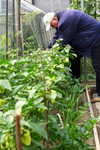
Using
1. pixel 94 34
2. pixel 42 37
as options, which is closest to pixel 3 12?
pixel 94 34

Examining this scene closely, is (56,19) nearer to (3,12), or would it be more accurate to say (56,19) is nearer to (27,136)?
(3,12)

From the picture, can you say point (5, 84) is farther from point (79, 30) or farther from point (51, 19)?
point (79, 30)

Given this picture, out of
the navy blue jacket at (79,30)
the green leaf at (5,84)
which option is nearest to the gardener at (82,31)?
the navy blue jacket at (79,30)

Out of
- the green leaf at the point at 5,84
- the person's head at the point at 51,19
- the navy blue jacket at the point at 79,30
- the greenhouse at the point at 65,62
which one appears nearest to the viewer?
the green leaf at the point at 5,84

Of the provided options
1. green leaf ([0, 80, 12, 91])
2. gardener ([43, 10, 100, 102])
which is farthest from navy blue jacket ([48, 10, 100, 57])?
green leaf ([0, 80, 12, 91])

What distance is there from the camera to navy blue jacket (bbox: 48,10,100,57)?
256 centimetres

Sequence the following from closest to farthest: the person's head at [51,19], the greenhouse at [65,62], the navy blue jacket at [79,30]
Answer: the greenhouse at [65,62]
the navy blue jacket at [79,30]
the person's head at [51,19]

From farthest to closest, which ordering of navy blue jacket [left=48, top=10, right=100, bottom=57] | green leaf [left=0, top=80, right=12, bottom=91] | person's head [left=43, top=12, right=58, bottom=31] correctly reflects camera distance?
person's head [left=43, top=12, right=58, bottom=31] < navy blue jacket [left=48, top=10, right=100, bottom=57] < green leaf [left=0, top=80, right=12, bottom=91]

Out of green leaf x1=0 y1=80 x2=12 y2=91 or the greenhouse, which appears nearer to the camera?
green leaf x1=0 y1=80 x2=12 y2=91

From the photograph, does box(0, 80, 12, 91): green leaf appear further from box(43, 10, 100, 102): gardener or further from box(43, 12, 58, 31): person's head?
box(43, 12, 58, 31): person's head

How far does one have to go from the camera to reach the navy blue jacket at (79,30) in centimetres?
256

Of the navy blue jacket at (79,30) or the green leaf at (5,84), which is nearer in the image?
the green leaf at (5,84)

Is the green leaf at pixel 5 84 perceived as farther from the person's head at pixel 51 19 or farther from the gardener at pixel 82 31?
the person's head at pixel 51 19

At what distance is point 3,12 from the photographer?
292 cm
